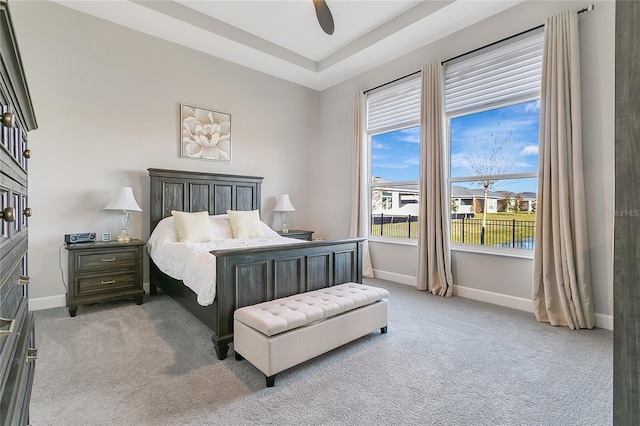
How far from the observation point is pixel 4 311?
0.85 meters

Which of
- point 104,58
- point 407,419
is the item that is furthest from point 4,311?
point 104,58

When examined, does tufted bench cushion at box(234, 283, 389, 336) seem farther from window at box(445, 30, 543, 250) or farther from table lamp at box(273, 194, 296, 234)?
table lamp at box(273, 194, 296, 234)

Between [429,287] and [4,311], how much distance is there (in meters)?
4.00

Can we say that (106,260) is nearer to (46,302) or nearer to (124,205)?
(124,205)

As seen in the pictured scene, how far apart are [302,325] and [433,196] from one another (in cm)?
264

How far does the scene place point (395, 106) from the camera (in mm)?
4699

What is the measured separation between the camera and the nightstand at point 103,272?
3.19 m

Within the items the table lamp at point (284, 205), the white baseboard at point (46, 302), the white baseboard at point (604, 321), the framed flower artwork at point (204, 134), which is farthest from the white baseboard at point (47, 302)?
the white baseboard at point (604, 321)

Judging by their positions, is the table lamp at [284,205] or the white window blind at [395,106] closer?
the white window blind at [395,106]

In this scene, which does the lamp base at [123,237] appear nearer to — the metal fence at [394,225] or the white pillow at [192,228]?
the white pillow at [192,228]

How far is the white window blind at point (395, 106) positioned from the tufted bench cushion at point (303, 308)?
112 inches

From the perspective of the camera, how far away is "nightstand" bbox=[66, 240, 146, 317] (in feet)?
10.5

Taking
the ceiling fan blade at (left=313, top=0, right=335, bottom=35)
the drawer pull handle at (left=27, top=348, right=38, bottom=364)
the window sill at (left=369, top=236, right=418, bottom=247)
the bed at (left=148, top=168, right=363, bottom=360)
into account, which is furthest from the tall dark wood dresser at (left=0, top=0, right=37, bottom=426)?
the window sill at (left=369, top=236, right=418, bottom=247)

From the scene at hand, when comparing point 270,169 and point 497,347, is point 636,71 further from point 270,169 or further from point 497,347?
point 270,169
